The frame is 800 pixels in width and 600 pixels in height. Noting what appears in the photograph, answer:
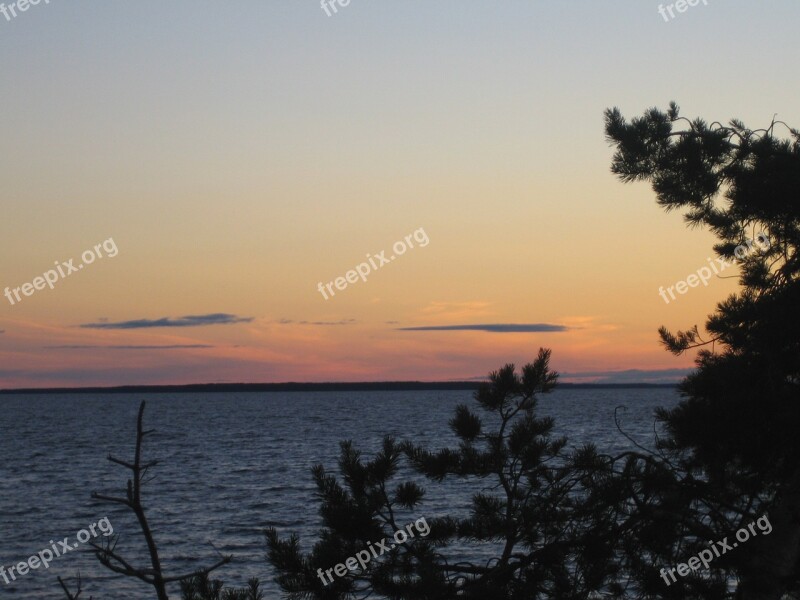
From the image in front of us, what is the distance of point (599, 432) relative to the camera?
78125 millimetres

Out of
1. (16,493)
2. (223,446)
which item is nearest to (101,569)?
(16,493)

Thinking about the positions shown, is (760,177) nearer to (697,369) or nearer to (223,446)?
(697,369)

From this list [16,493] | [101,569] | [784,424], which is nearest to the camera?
[784,424]

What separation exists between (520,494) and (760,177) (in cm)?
299

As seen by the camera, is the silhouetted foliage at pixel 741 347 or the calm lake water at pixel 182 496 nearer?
the silhouetted foliage at pixel 741 347

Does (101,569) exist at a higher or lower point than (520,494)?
lower

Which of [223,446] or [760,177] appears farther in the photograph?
[223,446]

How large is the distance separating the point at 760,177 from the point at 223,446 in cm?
7066

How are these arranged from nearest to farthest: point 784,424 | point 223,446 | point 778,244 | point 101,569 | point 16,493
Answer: point 784,424
point 778,244
point 101,569
point 16,493
point 223,446

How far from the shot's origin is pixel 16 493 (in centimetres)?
4456

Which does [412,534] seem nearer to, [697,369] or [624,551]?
[624,551]

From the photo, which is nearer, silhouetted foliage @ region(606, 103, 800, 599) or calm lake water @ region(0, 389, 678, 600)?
silhouetted foliage @ region(606, 103, 800, 599)

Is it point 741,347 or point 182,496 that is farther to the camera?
point 182,496

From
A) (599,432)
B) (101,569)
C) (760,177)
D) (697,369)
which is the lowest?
(599,432)
